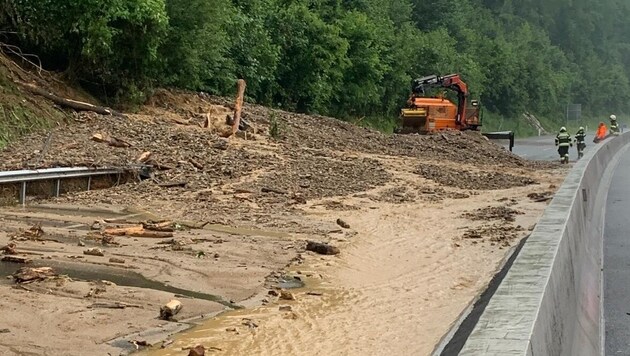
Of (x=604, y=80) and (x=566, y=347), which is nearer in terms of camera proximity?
(x=566, y=347)

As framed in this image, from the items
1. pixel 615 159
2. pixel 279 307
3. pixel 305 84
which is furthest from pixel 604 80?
pixel 279 307

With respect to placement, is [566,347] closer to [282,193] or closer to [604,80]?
[282,193]

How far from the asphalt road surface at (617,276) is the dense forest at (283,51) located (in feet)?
42.3

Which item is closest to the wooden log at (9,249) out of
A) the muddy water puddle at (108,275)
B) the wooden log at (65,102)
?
the muddy water puddle at (108,275)

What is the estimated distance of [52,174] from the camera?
52.5ft

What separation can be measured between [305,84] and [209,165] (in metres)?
23.6

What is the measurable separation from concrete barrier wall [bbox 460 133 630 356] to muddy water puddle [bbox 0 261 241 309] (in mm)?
3179

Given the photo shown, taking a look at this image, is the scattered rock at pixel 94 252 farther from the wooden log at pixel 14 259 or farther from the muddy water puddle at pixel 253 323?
the muddy water puddle at pixel 253 323

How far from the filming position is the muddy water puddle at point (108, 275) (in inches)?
372

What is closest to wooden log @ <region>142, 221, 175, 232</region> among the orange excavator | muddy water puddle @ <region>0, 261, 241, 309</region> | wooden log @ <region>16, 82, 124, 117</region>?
muddy water puddle @ <region>0, 261, 241, 309</region>

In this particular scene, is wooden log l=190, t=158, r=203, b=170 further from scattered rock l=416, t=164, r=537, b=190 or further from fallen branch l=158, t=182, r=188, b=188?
scattered rock l=416, t=164, r=537, b=190

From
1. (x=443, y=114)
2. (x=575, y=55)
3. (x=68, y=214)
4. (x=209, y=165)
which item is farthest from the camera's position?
(x=575, y=55)

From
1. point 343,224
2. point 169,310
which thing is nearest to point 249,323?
point 169,310

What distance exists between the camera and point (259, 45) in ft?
120
